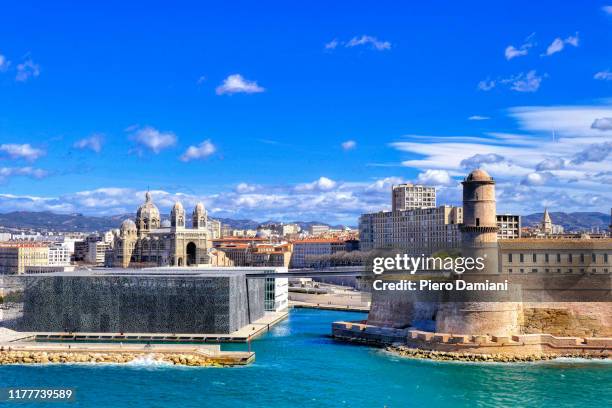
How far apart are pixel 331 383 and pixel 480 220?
1589 cm

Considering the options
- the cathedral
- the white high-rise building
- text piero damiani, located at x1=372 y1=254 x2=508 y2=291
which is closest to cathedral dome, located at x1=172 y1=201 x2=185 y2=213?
the cathedral

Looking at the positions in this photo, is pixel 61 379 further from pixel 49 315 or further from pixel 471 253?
pixel 471 253

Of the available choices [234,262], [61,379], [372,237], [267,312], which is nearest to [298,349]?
[61,379]

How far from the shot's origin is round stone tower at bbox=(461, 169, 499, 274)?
178ft

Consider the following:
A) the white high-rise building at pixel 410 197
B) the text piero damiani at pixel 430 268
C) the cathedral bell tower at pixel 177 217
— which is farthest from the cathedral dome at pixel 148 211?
the text piero damiani at pixel 430 268

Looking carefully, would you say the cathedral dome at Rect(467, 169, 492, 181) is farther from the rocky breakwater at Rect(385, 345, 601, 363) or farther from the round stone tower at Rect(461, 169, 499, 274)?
the rocky breakwater at Rect(385, 345, 601, 363)

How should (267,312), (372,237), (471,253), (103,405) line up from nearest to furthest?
(103,405) < (471,253) < (267,312) < (372,237)

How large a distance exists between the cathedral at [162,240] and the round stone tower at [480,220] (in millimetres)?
83476

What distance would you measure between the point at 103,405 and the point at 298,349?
20.0 m

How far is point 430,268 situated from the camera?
63500mm

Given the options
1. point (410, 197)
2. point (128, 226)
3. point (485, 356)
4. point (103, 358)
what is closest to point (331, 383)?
point (485, 356)

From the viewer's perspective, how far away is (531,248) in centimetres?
6519

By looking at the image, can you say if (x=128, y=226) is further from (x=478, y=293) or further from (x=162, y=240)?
(x=478, y=293)

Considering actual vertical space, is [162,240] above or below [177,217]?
below
